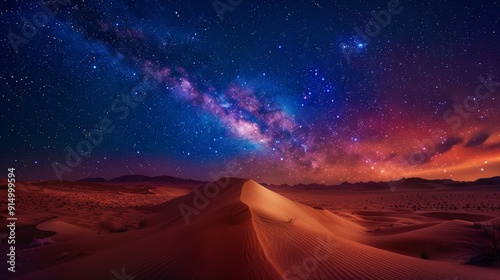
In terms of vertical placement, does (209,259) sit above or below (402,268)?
above

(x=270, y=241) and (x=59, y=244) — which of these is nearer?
(x=270, y=241)

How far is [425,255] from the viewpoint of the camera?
7.43 m

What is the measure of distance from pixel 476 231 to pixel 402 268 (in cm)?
593

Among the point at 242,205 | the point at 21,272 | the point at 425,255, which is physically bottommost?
the point at 425,255

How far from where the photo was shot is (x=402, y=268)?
216 inches

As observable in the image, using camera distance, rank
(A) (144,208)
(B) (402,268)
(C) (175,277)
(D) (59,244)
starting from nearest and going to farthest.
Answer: (C) (175,277) < (B) (402,268) < (D) (59,244) < (A) (144,208)

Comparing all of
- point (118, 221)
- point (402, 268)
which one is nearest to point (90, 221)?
point (118, 221)

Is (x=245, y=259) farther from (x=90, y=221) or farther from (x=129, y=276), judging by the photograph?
(x=90, y=221)

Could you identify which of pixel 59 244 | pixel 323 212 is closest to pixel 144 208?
pixel 59 244

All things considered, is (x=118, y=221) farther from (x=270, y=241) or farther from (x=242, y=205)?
(x=270, y=241)

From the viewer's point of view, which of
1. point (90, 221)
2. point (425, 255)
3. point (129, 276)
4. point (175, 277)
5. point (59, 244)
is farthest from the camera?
point (90, 221)

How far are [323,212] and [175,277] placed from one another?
10.8 meters

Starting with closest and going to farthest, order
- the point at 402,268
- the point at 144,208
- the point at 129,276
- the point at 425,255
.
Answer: the point at 129,276 < the point at 402,268 < the point at 425,255 < the point at 144,208

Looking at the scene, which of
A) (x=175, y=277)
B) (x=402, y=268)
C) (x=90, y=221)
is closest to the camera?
(x=175, y=277)
